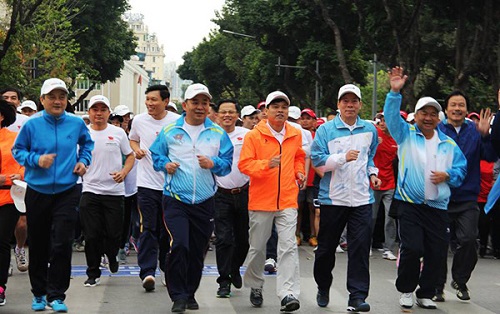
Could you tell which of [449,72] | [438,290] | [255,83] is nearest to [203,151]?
[438,290]

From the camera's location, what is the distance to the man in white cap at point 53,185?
28.8 ft

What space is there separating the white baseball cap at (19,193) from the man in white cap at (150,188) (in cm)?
182

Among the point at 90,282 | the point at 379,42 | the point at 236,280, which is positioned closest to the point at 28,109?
the point at 90,282

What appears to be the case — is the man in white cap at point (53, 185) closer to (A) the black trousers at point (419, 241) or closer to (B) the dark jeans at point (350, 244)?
(B) the dark jeans at point (350, 244)

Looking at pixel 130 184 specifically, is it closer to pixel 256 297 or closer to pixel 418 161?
pixel 256 297

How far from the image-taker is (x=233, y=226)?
34.8 feet

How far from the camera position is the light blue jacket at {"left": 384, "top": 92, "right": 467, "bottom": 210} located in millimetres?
9188

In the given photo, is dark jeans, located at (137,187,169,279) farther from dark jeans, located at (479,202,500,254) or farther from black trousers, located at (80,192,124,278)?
dark jeans, located at (479,202,500,254)

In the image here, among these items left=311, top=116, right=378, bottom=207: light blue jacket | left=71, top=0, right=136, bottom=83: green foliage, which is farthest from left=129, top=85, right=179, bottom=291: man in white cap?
left=71, top=0, right=136, bottom=83: green foliage

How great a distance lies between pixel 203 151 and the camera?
29.8ft

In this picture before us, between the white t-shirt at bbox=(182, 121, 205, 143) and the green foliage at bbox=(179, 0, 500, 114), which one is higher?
the green foliage at bbox=(179, 0, 500, 114)

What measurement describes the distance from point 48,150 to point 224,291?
2.48 metres

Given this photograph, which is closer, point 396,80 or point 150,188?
point 396,80

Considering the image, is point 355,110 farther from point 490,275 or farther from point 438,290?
point 490,275
